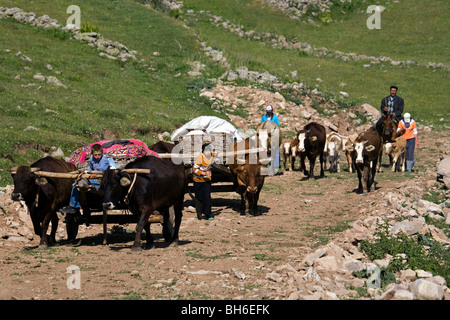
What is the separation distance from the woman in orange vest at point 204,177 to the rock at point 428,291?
8.36 meters

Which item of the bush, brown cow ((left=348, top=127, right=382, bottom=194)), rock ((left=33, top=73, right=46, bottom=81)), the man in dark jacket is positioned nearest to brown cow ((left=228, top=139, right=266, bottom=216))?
brown cow ((left=348, top=127, right=382, bottom=194))

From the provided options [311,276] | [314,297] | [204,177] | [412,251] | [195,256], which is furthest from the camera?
[204,177]

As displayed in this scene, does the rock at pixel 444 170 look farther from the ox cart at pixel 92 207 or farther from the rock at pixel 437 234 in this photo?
the ox cart at pixel 92 207

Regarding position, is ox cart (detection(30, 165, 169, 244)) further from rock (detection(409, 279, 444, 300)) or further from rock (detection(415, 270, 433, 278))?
rock (detection(409, 279, 444, 300))

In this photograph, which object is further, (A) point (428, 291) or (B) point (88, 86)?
(B) point (88, 86)

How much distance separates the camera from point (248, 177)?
16.2 m

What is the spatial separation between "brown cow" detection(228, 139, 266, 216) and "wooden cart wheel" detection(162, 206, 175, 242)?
10.2 ft

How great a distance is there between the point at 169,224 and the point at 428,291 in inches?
252

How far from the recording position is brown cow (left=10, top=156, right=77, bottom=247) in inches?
457

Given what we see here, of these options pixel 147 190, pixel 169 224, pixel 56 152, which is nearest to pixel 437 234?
pixel 169 224

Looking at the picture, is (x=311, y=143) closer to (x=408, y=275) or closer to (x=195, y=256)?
(x=195, y=256)
